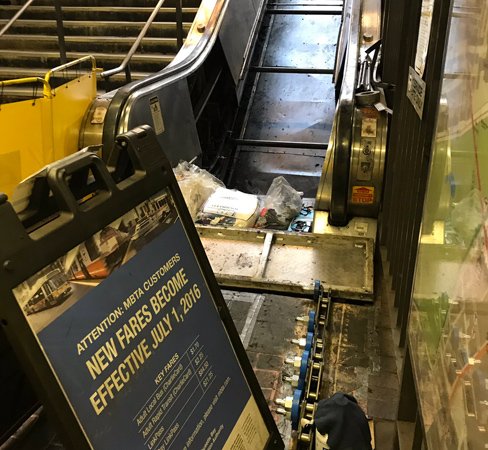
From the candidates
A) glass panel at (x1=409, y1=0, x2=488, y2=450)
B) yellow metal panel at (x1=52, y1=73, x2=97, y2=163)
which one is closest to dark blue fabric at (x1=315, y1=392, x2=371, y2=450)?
glass panel at (x1=409, y1=0, x2=488, y2=450)

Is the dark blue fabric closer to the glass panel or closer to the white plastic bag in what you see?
the glass panel

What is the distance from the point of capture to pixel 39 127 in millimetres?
3381

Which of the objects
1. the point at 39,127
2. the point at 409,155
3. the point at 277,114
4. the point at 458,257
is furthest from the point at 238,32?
the point at 458,257

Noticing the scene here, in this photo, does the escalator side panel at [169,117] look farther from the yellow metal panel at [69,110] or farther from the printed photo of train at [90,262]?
the printed photo of train at [90,262]

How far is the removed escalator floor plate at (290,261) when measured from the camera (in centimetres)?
279

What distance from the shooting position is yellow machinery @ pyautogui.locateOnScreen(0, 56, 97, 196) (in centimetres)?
321

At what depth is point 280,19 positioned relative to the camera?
6.43 m

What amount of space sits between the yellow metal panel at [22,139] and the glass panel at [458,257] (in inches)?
104

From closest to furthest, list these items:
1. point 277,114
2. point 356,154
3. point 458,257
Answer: point 458,257
point 356,154
point 277,114

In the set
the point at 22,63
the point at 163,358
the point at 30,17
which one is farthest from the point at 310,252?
the point at 30,17

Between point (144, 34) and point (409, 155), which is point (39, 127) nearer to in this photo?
point (144, 34)

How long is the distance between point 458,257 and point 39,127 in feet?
9.81

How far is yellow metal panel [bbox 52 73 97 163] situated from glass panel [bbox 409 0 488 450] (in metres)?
2.80

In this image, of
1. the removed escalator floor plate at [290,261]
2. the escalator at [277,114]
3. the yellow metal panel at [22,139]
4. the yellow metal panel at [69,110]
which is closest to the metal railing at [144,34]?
the escalator at [277,114]
